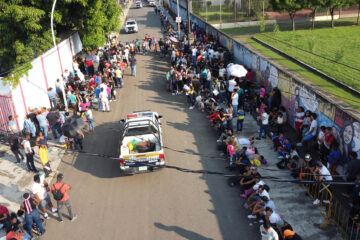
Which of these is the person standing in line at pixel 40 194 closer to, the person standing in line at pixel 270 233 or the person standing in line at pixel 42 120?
the person standing in line at pixel 42 120

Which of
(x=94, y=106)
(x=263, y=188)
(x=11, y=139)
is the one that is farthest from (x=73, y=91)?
(x=263, y=188)

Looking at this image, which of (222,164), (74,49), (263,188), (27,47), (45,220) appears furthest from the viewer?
(74,49)

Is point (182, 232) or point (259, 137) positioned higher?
Answer: point (259, 137)

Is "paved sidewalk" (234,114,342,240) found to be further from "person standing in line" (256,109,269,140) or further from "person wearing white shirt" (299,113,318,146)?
"person standing in line" (256,109,269,140)

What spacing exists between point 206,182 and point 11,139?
7813mm

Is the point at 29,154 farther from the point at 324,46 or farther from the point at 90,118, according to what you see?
the point at 324,46

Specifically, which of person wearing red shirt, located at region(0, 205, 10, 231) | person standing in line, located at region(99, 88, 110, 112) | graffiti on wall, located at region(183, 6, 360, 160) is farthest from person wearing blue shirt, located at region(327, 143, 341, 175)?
person standing in line, located at region(99, 88, 110, 112)

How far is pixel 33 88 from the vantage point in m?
16.5

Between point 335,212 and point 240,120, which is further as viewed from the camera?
point 240,120

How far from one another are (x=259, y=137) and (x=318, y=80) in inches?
356

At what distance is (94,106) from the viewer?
18734 mm

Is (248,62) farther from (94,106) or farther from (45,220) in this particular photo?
(45,220)

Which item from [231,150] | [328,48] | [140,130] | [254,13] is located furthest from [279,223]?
[254,13]

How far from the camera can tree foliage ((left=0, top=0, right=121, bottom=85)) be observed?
1866 cm
